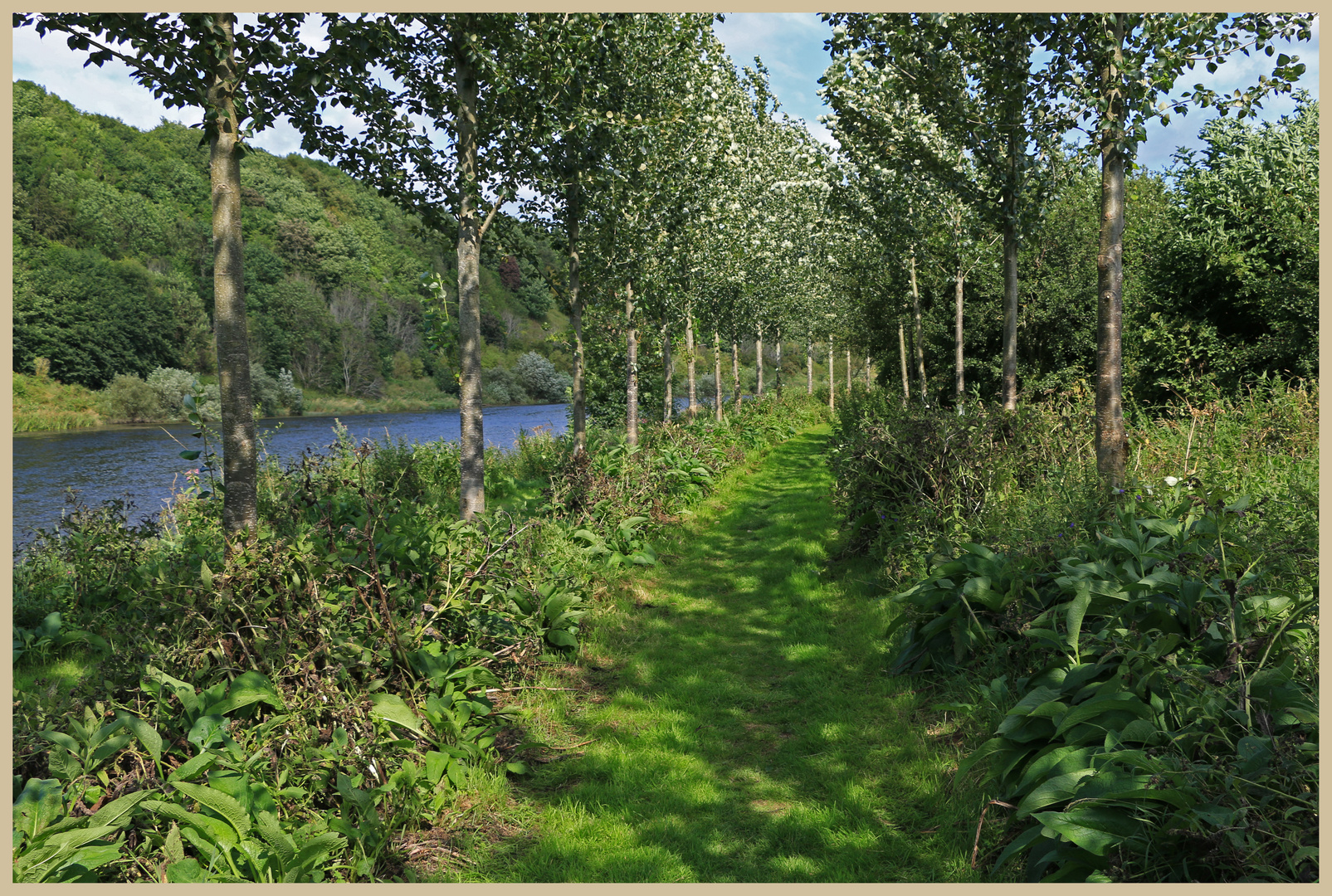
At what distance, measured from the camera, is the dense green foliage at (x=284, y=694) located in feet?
9.46

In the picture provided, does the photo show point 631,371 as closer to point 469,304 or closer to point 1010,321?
point 469,304

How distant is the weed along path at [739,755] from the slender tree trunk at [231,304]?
8.34 ft

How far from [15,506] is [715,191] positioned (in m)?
16.4

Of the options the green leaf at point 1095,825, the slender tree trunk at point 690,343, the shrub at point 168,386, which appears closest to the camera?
the green leaf at point 1095,825

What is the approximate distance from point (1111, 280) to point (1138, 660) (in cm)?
398

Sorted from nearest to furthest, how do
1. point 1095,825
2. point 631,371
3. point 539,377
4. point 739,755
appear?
1. point 1095,825
2. point 739,755
3. point 631,371
4. point 539,377

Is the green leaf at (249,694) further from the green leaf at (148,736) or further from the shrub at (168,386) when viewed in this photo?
the shrub at (168,386)

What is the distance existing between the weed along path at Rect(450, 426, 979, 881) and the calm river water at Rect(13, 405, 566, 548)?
417 cm

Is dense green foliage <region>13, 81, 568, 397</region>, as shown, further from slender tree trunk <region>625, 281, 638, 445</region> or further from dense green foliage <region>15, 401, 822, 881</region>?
dense green foliage <region>15, 401, 822, 881</region>

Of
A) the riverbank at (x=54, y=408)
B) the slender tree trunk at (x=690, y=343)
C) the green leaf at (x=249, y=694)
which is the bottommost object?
the green leaf at (x=249, y=694)

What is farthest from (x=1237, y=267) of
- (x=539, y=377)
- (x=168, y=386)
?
(x=539, y=377)

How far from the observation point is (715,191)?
15.0 m

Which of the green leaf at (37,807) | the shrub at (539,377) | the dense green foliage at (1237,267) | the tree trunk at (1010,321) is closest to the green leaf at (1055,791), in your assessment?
the green leaf at (37,807)

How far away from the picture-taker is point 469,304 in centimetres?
712
